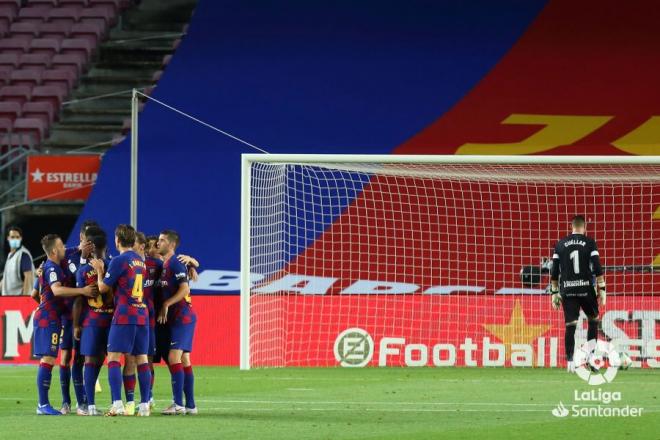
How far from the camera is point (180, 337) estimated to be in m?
11.2

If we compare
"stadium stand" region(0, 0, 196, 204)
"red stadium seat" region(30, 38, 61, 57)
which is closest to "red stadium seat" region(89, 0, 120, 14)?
"stadium stand" region(0, 0, 196, 204)

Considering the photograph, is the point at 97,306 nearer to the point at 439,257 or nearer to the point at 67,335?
the point at 67,335

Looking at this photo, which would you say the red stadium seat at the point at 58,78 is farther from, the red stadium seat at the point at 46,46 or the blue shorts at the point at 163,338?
the blue shorts at the point at 163,338

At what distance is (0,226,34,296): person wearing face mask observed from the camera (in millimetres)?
18516

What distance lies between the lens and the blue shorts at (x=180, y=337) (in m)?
11.2

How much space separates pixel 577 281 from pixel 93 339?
6.77m

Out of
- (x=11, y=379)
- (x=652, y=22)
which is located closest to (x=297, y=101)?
(x=652, y=22)

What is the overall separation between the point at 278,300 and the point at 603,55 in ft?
29.0

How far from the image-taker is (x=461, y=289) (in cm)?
1833

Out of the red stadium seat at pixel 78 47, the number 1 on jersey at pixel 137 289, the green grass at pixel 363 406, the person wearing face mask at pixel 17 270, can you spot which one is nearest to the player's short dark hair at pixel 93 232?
the number 1 on jersey at pixel 137 289

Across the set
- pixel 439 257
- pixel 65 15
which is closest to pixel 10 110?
pixel 65 15

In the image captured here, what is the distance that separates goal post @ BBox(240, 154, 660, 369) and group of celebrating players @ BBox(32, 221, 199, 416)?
438 centimetres

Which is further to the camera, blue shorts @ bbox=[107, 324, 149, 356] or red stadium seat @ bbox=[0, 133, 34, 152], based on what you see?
red stadium seat @ bbox=[0, 133, 34, 152]

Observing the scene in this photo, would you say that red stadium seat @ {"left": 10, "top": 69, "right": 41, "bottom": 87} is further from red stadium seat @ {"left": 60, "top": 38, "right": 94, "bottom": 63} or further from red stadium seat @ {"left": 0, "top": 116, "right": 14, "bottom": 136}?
red stadium seat @ {"left": 0, "top": 116, "right": 14, "bottom": 136}
